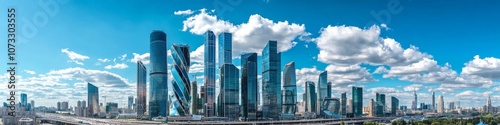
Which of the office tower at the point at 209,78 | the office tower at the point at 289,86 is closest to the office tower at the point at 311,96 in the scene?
the office tower at the point at 289,86

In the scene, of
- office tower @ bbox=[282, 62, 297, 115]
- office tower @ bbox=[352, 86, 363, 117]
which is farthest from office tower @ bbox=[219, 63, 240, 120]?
office tower @ bbox=[352, 86, 363, 117]

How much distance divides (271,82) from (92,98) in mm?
80267

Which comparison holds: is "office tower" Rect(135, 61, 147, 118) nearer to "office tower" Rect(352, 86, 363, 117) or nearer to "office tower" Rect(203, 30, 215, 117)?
"office tower" Rect(203, 30, 215, 117)

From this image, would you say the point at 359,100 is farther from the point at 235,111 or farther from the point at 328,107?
the point at 235,111

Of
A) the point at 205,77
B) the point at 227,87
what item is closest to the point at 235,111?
the point at 227,87

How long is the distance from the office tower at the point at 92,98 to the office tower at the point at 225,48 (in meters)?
64.2

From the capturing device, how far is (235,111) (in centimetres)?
13688

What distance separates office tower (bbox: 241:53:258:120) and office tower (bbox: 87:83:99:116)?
69353mm

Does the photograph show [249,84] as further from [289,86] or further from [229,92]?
[289,86]

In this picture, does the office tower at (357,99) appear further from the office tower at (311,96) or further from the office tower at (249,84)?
the office tower at (249,84)

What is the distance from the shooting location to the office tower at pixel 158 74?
130 meters

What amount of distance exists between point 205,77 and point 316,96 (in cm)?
5689

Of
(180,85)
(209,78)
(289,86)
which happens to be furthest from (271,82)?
(180,85)

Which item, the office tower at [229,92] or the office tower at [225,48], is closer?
the office tower at [229,92]
